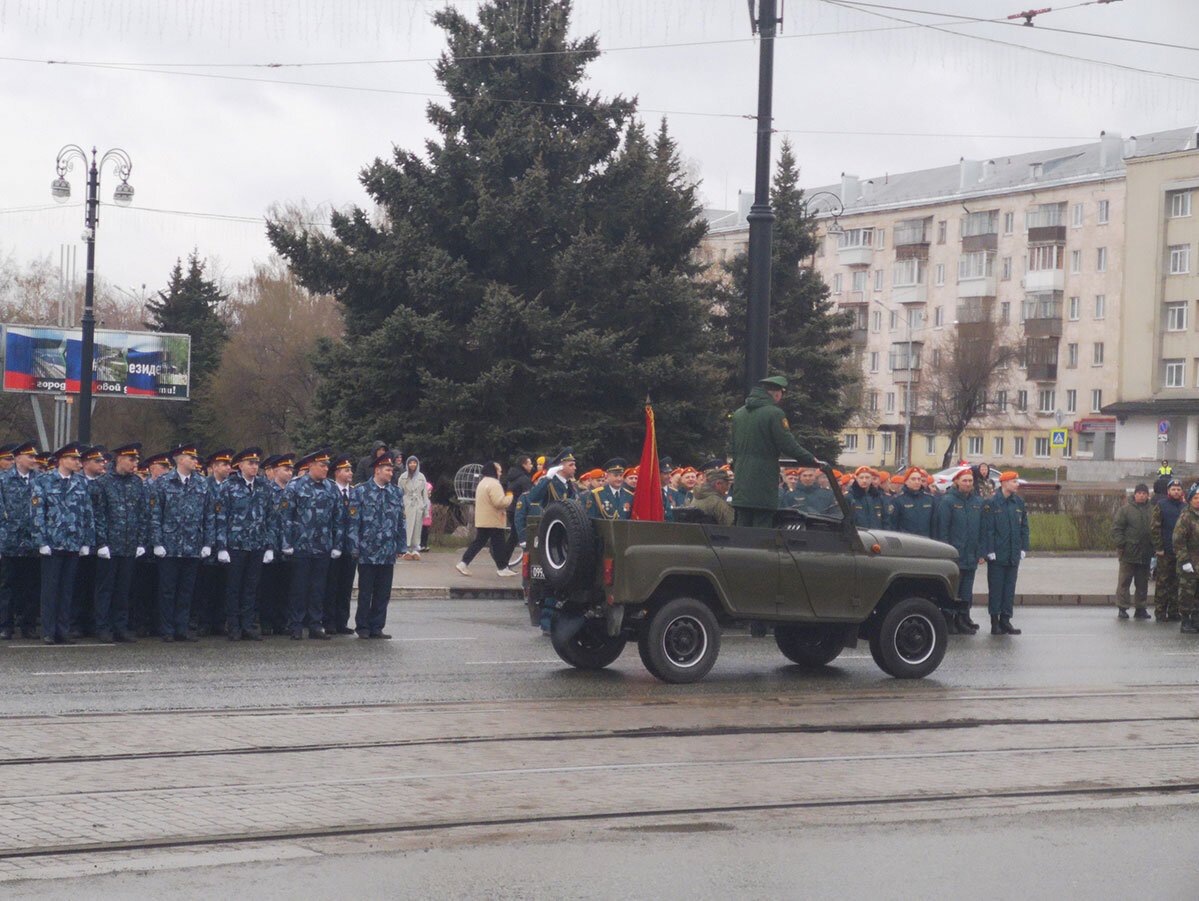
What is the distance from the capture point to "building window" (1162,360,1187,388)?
73500mm

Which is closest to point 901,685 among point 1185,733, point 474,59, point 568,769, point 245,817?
A: point 1185,733

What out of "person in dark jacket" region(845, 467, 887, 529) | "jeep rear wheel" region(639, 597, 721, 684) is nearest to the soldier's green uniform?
"jeep rear wheel" region(639, 597, 721, 684)

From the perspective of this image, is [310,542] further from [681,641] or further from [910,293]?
[910,293]

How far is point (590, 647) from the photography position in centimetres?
1300

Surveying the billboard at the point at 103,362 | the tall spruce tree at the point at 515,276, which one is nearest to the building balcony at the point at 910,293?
the billboard at the point at 103,362

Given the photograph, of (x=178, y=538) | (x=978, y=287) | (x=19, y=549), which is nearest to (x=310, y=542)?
(x=178, y=538)

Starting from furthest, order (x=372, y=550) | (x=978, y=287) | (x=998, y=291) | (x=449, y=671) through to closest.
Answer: (x=978, y=287) < (x=998, y=291) < (x=372, y=550) < (x=449, y=671)

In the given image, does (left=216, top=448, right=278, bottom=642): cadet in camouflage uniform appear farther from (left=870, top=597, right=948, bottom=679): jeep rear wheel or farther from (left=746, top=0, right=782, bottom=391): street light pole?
(left=870, top=597, right=948, bottom=679): jeep rear wheel

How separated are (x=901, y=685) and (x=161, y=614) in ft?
22.7

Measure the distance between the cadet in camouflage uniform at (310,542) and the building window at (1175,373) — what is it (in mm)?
65814

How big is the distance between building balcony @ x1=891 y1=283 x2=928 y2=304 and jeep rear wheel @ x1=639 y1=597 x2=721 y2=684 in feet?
272

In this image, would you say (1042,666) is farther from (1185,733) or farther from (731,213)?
(731,213)

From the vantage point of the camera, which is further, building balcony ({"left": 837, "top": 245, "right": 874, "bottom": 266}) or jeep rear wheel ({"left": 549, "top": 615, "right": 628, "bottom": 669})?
building balcony ({"left": 837, "top": 245, "right": 874, "bottom": 266})

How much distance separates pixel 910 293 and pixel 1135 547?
73.2m
